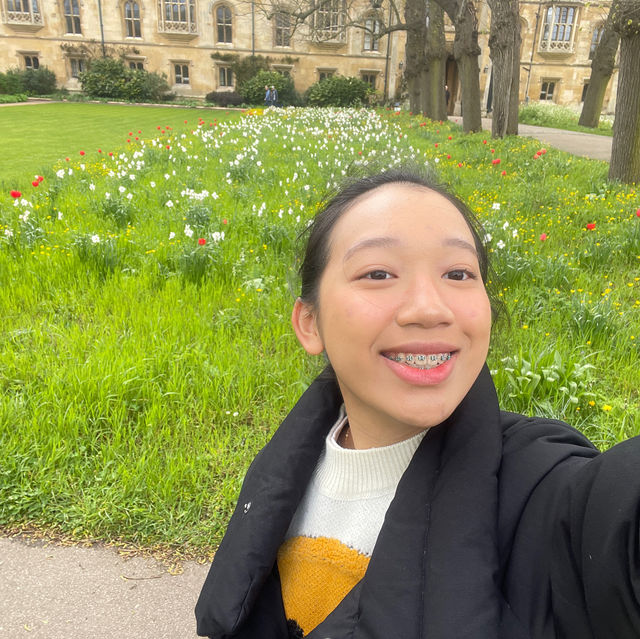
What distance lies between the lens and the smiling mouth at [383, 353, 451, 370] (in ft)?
3.50

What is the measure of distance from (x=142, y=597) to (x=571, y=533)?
1739mm

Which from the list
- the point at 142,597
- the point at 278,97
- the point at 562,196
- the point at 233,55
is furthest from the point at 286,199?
the point at 233,55

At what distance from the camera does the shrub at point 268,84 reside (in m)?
40.8

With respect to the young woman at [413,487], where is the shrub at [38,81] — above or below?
above

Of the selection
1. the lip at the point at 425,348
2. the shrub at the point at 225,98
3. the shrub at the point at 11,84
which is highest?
the shrub at the point at 11,84

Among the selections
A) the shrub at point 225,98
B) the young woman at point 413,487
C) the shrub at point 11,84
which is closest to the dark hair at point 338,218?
the young woman at point 413,487

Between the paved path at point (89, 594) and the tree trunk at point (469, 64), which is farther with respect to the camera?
the tree trunk at point (469, 64)

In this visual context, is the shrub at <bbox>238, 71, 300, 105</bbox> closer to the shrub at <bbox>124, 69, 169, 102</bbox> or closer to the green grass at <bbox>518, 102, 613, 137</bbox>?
the shrub at <bbox>124, 69, 169, 102</bbox>

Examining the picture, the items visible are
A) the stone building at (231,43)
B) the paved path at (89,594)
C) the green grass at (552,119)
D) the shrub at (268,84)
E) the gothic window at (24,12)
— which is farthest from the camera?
the stone building at (231,43)

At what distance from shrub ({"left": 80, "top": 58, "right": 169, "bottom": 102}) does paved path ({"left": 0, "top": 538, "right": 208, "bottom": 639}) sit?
43.4 metres

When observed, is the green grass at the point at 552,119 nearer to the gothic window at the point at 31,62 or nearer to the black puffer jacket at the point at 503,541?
the black puffer jacket at the point at 503,541

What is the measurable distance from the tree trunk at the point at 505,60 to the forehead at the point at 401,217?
1361cm

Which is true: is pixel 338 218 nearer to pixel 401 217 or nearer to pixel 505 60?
pixel 401 217

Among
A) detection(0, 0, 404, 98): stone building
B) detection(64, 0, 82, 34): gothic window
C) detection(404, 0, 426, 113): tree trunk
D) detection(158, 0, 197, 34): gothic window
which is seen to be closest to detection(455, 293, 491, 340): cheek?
detection(404, 0, 426, 113): tree trunk
